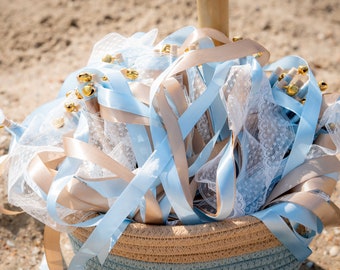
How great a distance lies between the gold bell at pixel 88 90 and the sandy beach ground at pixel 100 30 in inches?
30.6

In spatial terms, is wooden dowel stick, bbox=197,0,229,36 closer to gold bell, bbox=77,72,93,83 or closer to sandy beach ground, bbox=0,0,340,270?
gold bell, bbox=77,72,93,83

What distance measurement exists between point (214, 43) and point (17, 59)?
3.60ft

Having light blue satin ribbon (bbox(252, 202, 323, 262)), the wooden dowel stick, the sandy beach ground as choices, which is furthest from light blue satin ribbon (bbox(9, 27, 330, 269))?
the sandy beach ground

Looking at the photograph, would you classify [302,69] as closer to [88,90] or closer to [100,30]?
[88,90]

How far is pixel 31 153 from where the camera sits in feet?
3.24

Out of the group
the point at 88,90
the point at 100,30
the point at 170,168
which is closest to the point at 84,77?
the point at 88,90

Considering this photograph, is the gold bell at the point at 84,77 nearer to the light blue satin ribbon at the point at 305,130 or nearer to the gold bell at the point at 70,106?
the gold bell at the point at 70,106

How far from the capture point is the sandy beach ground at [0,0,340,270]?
1.83 m

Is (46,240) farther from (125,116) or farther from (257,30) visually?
(257,30)

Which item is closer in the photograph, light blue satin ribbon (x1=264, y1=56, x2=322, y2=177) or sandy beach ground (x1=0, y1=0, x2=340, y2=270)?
light blue satin ribbon (x1=264, y1=56, x2=322, y2=177)

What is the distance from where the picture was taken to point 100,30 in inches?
81.8

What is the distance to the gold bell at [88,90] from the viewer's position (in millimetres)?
902

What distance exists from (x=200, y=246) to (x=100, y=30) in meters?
1.38

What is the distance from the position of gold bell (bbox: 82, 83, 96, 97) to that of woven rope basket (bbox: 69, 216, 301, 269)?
0.69 feet
